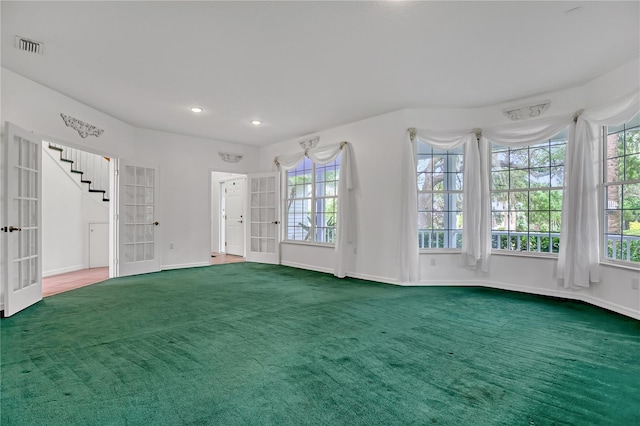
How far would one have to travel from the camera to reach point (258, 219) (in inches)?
292

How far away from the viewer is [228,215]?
9.15m

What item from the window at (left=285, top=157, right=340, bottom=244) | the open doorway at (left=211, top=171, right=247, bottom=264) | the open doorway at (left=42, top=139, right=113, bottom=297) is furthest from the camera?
the open doorway at (left=211, top=171, right=247, bottom=264)

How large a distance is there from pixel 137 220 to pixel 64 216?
139 centimetres

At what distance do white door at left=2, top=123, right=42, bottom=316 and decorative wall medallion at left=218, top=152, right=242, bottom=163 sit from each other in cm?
344

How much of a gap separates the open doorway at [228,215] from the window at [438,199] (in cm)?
472

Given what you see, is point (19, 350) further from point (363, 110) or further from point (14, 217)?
point (363, 110)

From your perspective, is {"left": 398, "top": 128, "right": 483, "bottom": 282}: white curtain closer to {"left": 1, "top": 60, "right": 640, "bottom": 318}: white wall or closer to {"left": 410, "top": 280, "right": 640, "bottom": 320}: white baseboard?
{"left": 1, "top": 60, "right": 640, "bottom": 318}: white wall

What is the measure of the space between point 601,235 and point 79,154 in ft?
28.1

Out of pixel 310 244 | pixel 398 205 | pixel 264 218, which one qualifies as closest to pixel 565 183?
pixel 398 205

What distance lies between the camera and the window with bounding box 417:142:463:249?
5.19 m

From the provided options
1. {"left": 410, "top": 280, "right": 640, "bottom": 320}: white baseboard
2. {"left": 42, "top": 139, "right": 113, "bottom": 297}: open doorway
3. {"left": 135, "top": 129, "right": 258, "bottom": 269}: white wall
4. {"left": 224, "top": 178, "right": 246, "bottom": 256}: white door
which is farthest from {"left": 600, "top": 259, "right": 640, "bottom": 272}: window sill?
{"left": 224, "top": 178, "right": 246, "bottom": 256}: white door

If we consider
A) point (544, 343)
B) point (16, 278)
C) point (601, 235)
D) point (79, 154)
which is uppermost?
point (79, 154)

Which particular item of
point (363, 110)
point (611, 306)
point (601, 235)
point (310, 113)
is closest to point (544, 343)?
point (611, 306)

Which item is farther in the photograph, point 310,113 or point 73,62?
point 310,113
